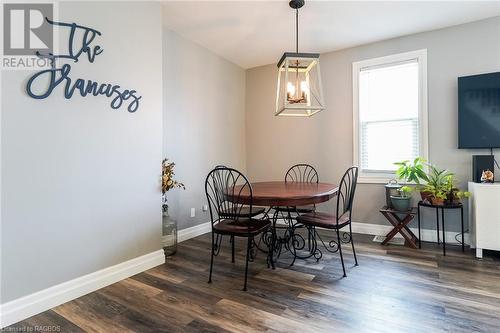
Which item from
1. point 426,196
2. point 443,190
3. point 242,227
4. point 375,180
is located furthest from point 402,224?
point 242,227

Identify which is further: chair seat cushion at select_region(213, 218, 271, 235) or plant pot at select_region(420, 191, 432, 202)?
plant pot at select_region(420, 191, 432, 202)

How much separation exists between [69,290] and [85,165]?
93 centimetres

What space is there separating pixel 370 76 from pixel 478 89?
3.93 feet

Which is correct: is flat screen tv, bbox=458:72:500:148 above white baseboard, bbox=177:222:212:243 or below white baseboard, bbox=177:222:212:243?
above

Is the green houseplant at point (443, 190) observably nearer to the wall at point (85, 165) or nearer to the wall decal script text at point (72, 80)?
the wall at point (85, 165)

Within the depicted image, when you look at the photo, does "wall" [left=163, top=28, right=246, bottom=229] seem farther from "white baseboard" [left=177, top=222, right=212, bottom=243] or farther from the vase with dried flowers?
the vase with dried flowers

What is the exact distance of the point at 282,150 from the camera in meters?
4.36

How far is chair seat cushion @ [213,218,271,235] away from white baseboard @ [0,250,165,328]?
0.83 meters

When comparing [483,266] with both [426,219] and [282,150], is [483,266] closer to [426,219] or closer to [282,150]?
[426,219]

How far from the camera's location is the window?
3354 mm

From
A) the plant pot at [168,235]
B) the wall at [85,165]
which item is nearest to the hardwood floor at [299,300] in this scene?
the plant pot at [168,235]

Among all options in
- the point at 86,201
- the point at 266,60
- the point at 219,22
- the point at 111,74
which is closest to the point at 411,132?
the point at 266,60

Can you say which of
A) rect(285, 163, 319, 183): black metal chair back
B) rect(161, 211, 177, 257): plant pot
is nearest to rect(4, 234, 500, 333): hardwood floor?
rect(161, 211, 177, 257): plant pot

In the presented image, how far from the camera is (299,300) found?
1.91m
